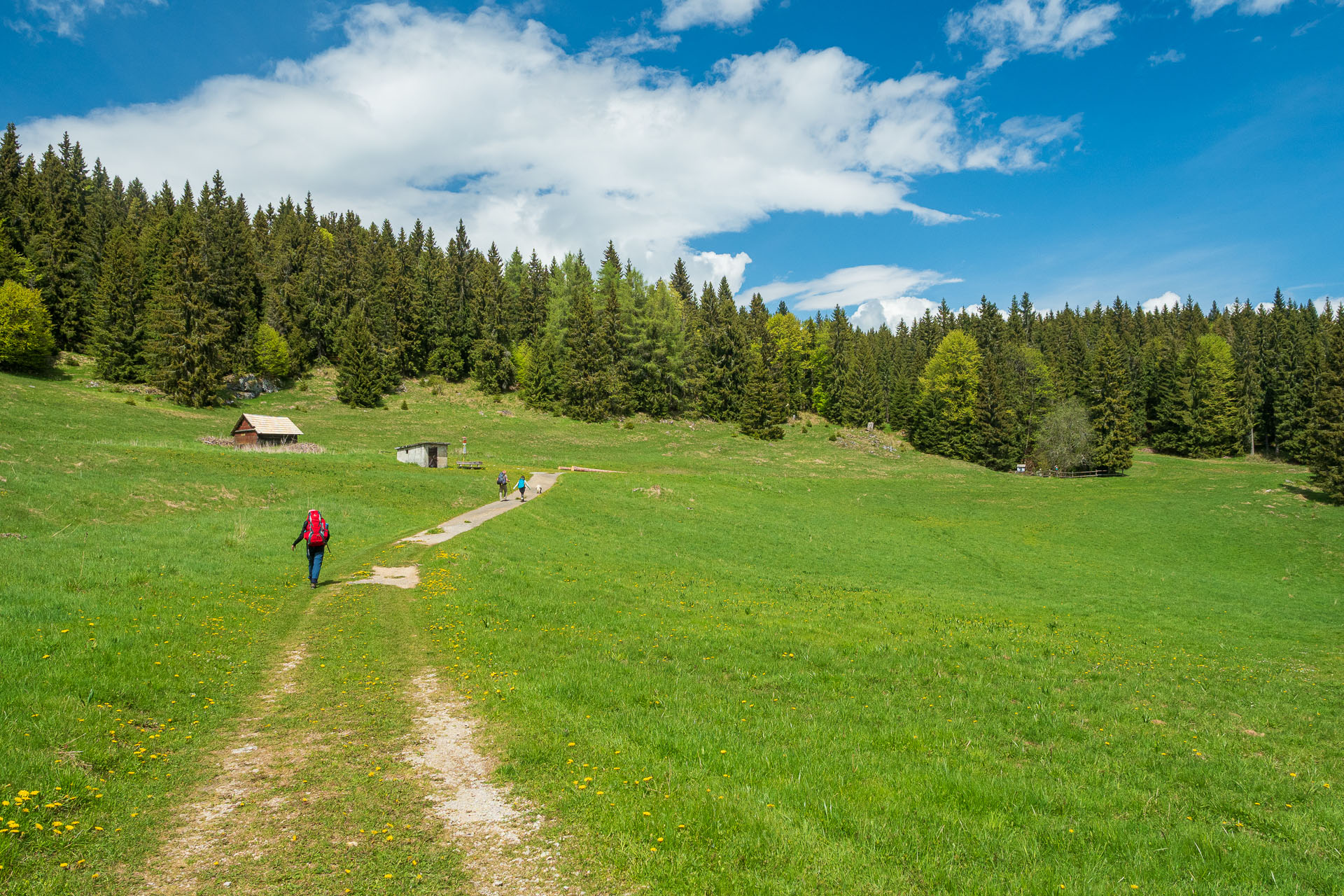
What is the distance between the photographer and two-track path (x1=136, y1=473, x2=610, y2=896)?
5.77 metres

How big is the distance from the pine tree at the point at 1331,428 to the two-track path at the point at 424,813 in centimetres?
7572

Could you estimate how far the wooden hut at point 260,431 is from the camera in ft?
181

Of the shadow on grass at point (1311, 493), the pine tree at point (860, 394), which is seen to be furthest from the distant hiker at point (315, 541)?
the pine tree at point (860, 394)

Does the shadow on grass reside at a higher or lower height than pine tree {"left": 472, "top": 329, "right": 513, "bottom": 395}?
lower

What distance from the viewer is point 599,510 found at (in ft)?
132

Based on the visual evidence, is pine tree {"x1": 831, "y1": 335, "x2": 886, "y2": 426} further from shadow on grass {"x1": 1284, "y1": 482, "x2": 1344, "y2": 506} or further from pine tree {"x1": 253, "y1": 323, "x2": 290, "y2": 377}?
pine tree {"x1": 253, "y1": 323, "x2": 290, "y2": 377}

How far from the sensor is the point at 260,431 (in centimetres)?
5491

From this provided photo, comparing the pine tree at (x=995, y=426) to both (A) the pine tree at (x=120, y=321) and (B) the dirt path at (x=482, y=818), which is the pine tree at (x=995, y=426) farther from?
(A) the pine tree at (x=120, y=321)

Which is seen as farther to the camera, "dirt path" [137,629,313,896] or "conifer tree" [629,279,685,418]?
"conifer tree" [629,279,685,418]

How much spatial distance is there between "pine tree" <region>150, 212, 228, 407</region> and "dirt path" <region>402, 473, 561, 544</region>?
5157cm

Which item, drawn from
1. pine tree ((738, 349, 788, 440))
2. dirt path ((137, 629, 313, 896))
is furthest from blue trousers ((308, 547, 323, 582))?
pine tree ((738, 349, 788, 440))

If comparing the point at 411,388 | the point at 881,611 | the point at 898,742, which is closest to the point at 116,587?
the point at 898,742

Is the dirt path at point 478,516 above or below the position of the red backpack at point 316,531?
below

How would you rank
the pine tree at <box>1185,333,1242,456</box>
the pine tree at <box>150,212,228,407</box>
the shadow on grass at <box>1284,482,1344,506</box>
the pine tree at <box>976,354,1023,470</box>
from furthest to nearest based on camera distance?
the pine tree at <box>1185,333,1242,456</box> < the pine tree at <box>976,354,1023,470</box> < the pine tree at <box>150,212,228,407</box> < the shadow on grass at <box>1284,482,1344,506</box>
